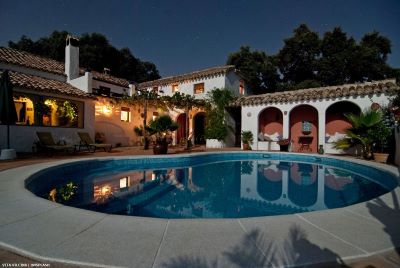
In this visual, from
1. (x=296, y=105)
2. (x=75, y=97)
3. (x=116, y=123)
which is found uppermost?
(x=75, y=97)

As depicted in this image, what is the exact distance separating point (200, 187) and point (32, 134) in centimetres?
1041

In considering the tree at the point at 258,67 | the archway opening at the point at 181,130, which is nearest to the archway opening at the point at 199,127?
the archway opening at the point at 181,130

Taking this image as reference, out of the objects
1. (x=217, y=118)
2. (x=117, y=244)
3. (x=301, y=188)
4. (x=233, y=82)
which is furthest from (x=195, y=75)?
(x=117, y=244)

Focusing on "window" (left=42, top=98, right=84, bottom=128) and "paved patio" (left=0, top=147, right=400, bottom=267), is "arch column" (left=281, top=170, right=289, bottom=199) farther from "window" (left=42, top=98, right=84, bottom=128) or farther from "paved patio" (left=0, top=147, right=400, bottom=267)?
"window" (left=42, top=98, right=84, bottom=128)

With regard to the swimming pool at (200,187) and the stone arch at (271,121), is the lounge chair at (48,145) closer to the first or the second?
the swimming pool at (200,187)

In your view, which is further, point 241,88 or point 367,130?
point 241,88

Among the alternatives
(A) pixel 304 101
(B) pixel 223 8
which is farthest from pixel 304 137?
(B) pixel 223 8

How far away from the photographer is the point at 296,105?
566 inches

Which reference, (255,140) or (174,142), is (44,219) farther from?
(174,142)

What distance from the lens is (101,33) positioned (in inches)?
1444

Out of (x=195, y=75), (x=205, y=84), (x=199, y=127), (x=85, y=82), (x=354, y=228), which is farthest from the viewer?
(x=199, y=127)

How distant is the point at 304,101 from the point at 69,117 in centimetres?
1574

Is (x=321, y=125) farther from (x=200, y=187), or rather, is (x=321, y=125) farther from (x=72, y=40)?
(x=72, y=40)

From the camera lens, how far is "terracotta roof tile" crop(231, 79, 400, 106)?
445 inches
